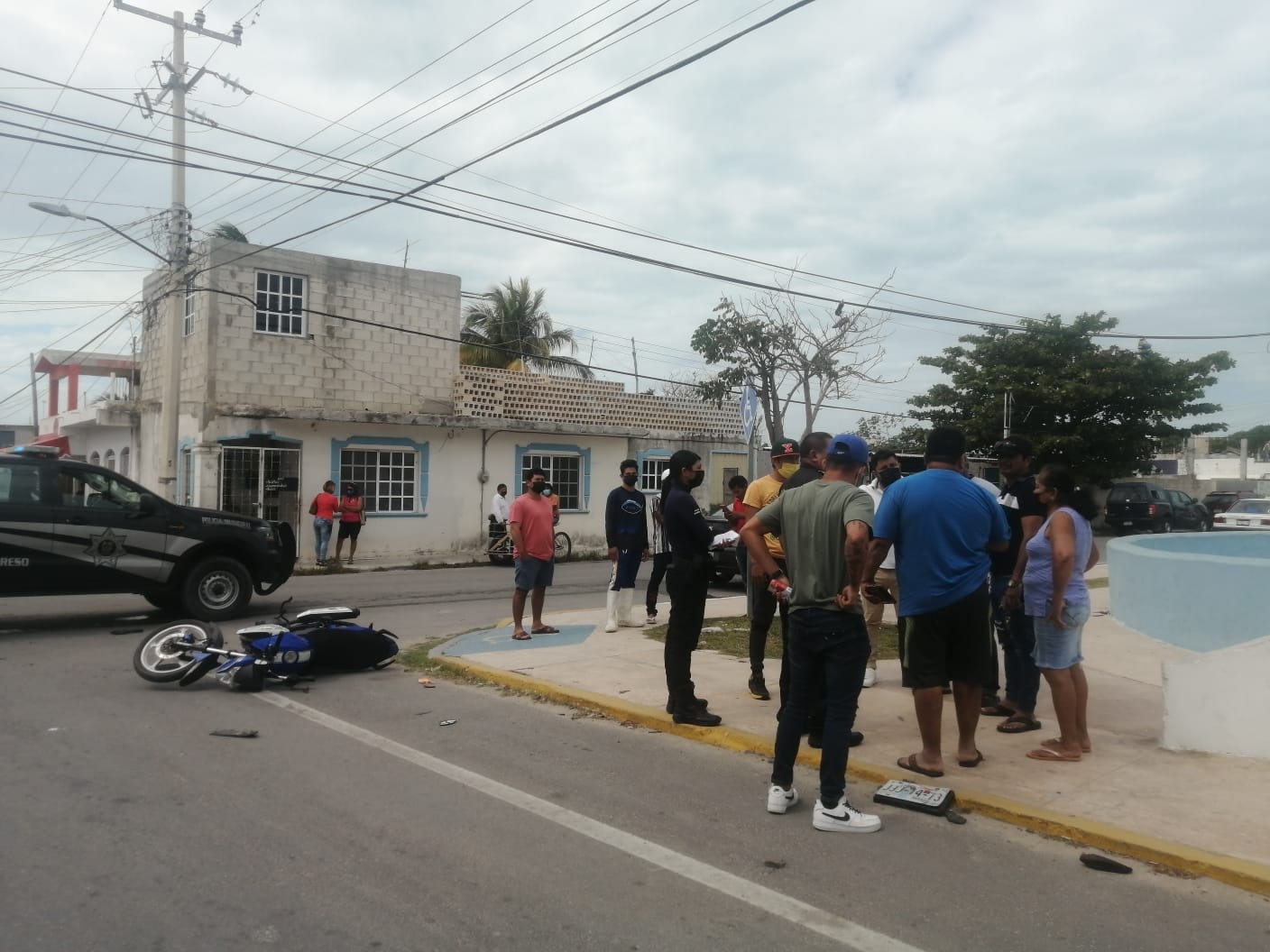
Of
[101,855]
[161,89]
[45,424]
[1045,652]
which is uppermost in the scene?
[161,89]

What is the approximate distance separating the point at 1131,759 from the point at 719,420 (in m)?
21.6

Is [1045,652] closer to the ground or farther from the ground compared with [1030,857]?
farther from the ground

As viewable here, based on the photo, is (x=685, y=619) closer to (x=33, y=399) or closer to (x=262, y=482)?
(x=262, y=482)

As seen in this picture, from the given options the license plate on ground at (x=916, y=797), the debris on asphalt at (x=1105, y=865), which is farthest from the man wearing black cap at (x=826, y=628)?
the debris on asphalt at (x=1105, y=865)

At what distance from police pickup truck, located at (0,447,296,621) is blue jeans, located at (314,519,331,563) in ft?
23.4

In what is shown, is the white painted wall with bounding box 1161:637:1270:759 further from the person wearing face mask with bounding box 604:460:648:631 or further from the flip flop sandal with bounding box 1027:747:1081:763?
the person wearing face mask with bounding box 604:460:648:631

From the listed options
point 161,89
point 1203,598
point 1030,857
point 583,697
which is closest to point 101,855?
point 583,697

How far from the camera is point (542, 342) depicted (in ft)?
112

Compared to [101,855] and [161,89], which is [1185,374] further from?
[101,855]

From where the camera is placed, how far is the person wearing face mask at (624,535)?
401 inches

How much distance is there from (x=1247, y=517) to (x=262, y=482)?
25127 millimetres

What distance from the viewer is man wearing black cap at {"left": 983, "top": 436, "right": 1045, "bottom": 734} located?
6.26 metres

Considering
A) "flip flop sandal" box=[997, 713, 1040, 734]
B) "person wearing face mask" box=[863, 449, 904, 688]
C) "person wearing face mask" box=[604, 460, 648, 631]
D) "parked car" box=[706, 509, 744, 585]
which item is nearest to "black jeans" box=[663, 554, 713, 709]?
"person wearing face mask" box=[863, 449, 904, 688]

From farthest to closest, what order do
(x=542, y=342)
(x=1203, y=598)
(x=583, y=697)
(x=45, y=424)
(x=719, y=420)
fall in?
1. (x=542, y=342)
2. (x=45, y=424)
3. (x=719, y=420)
4. (x=1203, y=598)
5. (x=583, y=697)
